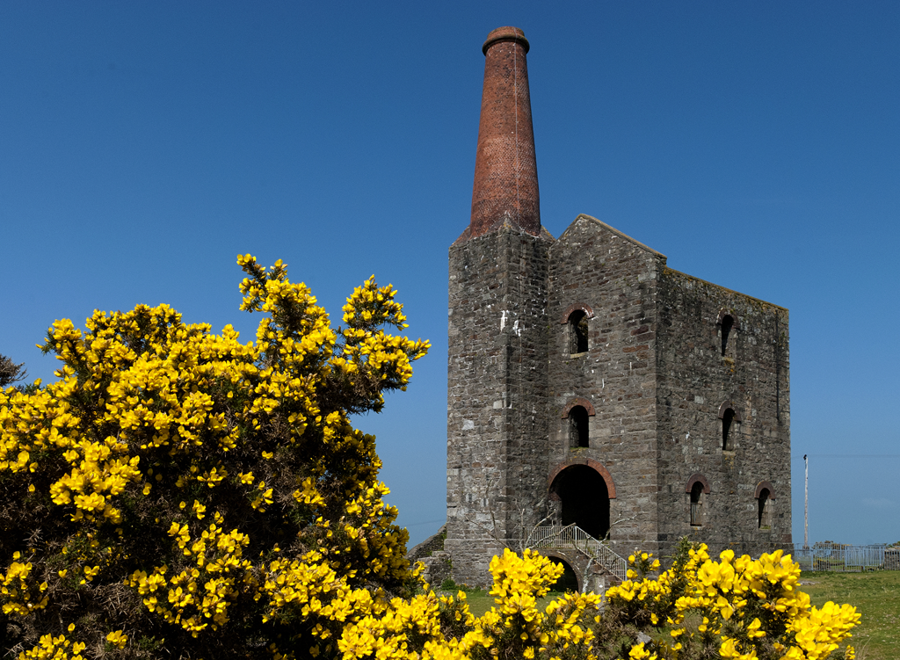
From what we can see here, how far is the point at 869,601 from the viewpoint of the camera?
15.7m

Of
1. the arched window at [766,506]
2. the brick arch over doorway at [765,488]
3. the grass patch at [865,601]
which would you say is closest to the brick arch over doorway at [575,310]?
the grass patch at [865,601]

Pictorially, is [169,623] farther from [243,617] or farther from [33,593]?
[33,593]

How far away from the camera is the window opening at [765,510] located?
2192 cm

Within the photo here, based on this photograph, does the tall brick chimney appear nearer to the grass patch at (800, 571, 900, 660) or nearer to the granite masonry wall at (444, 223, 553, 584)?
the granite masonry wall at (444, 223, 553, 584)

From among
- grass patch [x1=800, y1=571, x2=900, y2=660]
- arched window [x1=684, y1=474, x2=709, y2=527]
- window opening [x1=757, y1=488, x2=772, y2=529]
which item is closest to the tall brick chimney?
arched window [x1=684, y1=474, x2=709, y2=527]

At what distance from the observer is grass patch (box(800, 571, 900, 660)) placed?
1126cm

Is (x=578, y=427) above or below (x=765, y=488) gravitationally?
above

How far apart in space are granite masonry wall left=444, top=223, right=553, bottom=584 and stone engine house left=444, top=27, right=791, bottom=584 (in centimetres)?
4

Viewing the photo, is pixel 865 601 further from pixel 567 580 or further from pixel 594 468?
pixel 567 580

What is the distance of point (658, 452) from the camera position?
1809cm

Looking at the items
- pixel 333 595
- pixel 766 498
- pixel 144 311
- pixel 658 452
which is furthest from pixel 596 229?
pixel 333 595

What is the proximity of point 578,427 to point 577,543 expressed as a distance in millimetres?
2932

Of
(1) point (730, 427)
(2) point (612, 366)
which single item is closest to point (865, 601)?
(1) point (730, 427)

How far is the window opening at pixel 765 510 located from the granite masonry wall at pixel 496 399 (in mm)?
6547
